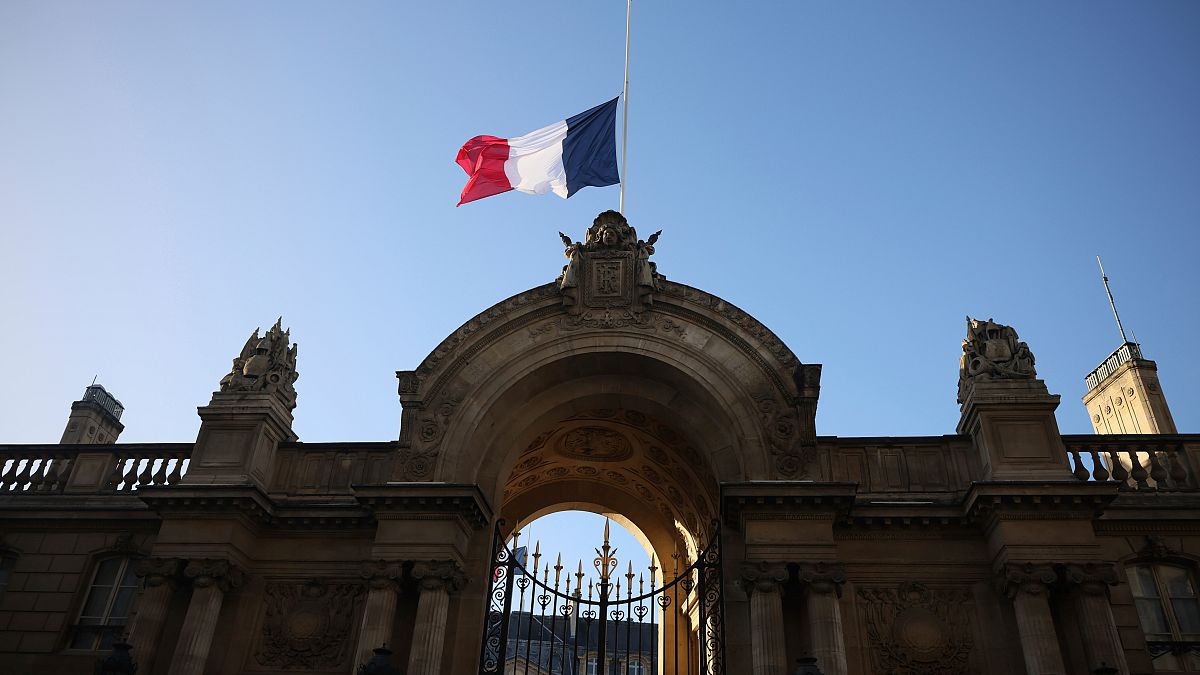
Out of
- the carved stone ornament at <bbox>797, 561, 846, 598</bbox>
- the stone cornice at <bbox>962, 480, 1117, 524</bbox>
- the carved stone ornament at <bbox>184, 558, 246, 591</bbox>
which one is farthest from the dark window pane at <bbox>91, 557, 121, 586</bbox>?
the stone cornice at <bbox>962, 480, 1117, 524</bbox>

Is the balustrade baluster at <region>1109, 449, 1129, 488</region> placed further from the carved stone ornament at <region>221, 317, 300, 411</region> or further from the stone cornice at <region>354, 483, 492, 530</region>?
the carved stone ornament at <region>221, 317, 300, 411</region>

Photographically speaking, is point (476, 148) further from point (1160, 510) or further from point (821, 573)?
point (1160, 510)

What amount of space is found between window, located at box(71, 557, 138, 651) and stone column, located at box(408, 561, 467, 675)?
23.4ft

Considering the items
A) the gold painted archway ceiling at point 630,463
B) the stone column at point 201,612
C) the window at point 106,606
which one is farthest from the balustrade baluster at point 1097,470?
the window at point 106,606

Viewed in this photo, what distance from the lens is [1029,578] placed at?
16672mm

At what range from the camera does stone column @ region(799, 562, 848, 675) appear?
54.0ft

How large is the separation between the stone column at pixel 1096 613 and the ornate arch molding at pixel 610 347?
20.0 ft

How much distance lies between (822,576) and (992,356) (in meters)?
6.86

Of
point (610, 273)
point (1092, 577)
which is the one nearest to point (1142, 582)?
point (1092, 577)

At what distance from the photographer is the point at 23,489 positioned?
71.1ft

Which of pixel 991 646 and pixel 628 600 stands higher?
pixel 628 600

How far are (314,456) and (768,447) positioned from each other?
11236 mm

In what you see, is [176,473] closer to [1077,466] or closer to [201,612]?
[201,612]

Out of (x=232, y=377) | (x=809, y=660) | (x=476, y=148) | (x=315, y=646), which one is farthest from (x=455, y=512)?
(x=476, y=148)
